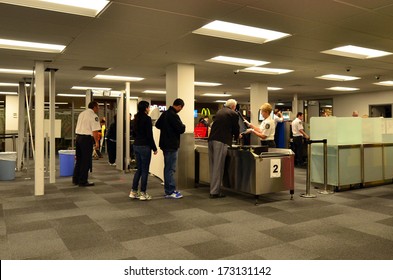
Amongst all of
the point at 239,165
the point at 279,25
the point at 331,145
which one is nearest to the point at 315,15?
the point at 279,25

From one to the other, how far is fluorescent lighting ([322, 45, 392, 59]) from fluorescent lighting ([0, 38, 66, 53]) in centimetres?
482

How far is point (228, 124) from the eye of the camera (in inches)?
217

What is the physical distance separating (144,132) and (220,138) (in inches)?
47.2

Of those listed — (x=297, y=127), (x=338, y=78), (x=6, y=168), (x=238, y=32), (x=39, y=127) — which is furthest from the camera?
(x=338, y=78)

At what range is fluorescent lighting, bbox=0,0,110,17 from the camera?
378 cm

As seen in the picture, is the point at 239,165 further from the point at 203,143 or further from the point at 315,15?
the point at 315,15

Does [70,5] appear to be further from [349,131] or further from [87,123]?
[349,131]

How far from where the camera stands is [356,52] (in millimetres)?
6613

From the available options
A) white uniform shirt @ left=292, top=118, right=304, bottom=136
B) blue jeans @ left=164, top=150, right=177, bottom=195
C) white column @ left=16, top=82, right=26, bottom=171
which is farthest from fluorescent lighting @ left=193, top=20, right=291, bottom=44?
white column @ left=16, top=82, right=26, bottom=171

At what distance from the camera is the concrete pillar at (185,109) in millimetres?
6551

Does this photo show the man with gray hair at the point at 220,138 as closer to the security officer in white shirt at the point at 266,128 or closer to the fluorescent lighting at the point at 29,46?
the security officer in white shirt at the point at 266,128

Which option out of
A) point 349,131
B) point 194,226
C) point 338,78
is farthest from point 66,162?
point 338,78

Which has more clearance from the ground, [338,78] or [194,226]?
[338,78]

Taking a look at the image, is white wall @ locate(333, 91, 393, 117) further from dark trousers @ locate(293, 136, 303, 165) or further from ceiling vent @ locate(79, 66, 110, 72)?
ceiling vent @ locate(79, 66, 110, 72)
